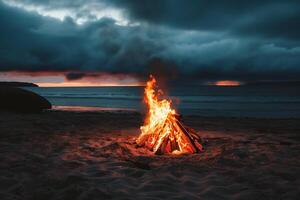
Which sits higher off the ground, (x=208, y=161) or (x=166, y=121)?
(x=166, y=121)

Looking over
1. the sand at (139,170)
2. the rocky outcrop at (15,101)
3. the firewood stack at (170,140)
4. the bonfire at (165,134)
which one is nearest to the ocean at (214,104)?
the rocky outcrop at (15,101)

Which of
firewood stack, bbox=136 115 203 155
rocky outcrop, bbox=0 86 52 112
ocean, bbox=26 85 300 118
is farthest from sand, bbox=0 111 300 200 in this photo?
ocean, bbox=26 85 300 118

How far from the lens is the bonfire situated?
369 inches

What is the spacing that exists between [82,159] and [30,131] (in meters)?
5.20

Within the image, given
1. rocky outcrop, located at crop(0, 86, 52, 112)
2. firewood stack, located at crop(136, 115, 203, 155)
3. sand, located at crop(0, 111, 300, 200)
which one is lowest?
sand, located at crop(0, 111, 300, 200)

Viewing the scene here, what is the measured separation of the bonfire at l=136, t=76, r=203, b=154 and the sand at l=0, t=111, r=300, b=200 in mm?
436

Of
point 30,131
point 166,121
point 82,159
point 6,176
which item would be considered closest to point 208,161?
point 166,121

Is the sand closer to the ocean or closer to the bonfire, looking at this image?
the bonfire

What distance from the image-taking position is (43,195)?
556 cm

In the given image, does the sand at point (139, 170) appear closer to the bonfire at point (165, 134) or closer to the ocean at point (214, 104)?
the bonfire at point (165, 134)

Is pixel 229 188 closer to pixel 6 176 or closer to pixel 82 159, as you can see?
pixel 82 159

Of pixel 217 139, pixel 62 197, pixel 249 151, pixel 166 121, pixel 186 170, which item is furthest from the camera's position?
pixel 217 139

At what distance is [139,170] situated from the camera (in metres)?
7.14

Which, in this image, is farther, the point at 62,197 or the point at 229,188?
the point at 229,188
